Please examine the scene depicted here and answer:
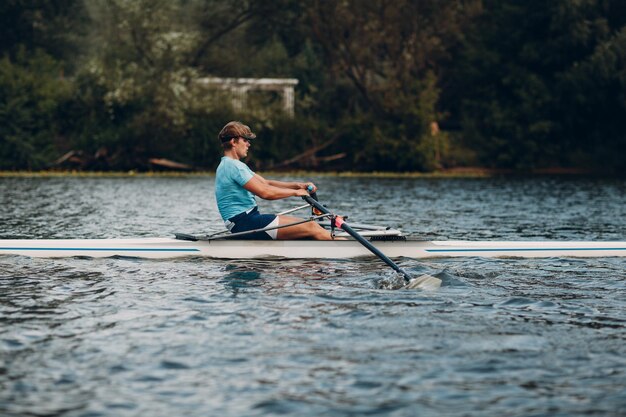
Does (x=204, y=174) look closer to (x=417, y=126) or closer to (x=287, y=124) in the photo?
(x=287, y=124)

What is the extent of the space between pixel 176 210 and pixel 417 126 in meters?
25.1

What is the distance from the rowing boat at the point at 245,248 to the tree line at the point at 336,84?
3172 cm

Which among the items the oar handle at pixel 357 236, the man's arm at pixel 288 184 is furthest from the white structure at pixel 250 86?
the oar handle at pixel 357 236

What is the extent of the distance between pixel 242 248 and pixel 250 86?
1468 inches

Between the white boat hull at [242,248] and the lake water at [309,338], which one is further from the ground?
the white boat hull at [242,248]

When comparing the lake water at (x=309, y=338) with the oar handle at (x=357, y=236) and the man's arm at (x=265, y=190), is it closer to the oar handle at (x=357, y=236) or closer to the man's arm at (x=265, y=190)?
the oar handle at (x=357, y=236)

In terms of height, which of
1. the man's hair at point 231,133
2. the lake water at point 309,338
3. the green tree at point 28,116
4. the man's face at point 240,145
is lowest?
the lake water at point 309,338

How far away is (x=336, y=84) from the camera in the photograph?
5391 centimetres

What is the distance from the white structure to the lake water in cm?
3409

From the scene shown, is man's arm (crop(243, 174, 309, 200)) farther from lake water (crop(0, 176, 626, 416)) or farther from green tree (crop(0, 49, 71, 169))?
green tree (crop(0, 49, 71, 169))

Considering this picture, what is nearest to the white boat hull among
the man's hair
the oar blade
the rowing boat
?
the rowing boat

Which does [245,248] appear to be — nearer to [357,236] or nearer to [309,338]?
[357,236]

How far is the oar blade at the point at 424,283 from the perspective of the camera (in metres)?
12.1

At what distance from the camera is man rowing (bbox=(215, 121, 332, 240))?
45.1 ft
